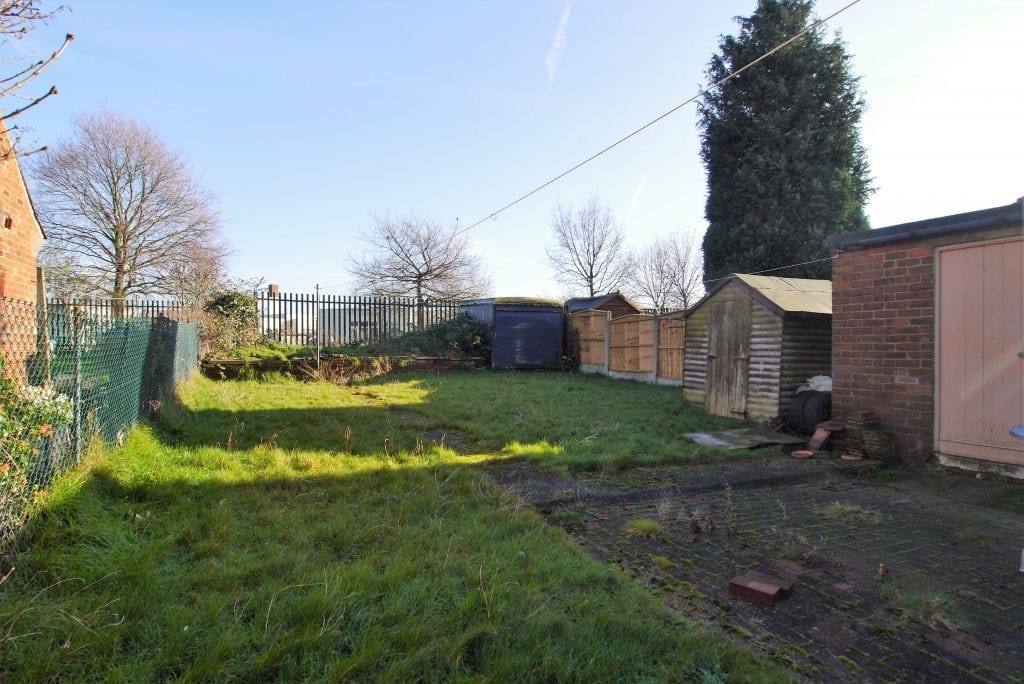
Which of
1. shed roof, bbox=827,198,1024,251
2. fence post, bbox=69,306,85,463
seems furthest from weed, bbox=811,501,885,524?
fence post, bbox=69,306,85,463

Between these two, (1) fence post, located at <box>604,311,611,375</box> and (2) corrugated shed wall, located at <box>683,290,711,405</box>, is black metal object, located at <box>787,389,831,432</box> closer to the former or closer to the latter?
(2) corrugated shed wall, located at <box>683,290,711,405</box>

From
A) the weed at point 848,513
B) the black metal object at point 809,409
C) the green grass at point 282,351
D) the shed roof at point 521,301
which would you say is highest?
the shed roof at point 521,301

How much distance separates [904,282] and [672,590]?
5.41 m

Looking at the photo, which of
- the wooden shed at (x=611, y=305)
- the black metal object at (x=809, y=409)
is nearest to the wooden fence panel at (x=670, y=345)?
the wooden shed at (x=611, y=305)

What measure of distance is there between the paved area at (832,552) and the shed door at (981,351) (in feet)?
1.63

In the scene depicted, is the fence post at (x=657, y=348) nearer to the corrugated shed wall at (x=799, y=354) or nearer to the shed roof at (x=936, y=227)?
the corrugated shed wall at (x=799, y=354)

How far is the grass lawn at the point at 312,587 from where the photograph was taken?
221 centimetres

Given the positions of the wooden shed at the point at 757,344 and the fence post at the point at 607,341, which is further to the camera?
the fence post at the point at 607,341

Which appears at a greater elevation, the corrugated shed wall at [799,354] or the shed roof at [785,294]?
the shed roof at [785,294]

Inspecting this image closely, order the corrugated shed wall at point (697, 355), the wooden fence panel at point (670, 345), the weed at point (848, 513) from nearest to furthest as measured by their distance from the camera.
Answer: the weed at point (848, 513) < the corrugated shed wall at point (697, 355) < the wooden fence panel at point (670, 345)

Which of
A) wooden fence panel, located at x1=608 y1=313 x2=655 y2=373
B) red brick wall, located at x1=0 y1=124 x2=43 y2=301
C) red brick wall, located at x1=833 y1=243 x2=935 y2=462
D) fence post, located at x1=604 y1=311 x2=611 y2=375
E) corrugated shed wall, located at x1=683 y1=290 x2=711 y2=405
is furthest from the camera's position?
fence post, located at x1=604 y1=311 x2=611 y2=375

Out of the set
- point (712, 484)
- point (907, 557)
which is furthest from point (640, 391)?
point (907, 557)

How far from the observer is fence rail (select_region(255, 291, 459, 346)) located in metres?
16.5

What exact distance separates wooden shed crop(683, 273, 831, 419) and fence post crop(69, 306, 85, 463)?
8.52 m
